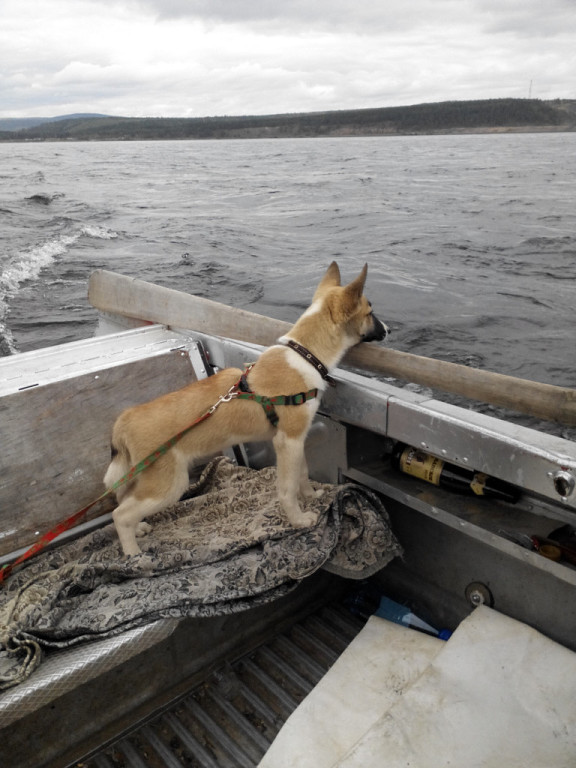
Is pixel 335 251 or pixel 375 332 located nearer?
pixel 375 332

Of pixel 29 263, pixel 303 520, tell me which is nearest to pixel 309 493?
pixel 303 520

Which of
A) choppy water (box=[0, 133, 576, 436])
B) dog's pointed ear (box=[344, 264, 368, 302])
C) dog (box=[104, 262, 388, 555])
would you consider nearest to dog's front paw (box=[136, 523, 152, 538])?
dog (box=[104, 262, 388, 555])

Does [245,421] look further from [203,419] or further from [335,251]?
[335,251]

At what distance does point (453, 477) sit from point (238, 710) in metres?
1.58

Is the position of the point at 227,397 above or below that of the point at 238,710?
above

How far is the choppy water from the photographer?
35.2ft

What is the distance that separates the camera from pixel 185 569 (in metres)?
2.98

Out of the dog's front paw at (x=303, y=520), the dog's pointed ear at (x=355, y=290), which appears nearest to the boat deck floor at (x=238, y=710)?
the dog's front paw at (x=303, y=520)

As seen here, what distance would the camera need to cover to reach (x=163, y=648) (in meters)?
A: 2.93

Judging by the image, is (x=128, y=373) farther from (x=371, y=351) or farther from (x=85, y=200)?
(x=85, y=200)

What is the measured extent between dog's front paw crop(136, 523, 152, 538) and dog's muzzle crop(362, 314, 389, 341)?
65.4 inches

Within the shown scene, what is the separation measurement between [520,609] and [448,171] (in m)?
39.2

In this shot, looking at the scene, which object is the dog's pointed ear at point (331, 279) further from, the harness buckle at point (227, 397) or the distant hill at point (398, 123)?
the distant hill at point (398, 123)

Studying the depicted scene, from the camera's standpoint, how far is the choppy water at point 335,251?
10.7 metres
